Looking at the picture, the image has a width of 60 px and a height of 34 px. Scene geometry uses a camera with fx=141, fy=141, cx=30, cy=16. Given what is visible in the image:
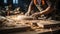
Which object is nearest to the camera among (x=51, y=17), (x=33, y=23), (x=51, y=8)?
(x=33, y=23)

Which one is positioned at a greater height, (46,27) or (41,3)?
(41,3)

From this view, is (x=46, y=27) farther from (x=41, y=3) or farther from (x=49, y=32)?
(x=41, y=3)

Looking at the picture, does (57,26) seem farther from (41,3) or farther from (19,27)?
(41,3)

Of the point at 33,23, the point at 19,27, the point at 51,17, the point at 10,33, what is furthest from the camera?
the point at 51,17

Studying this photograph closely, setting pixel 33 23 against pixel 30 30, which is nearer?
pixel 30 30

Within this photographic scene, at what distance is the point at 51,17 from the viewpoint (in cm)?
474

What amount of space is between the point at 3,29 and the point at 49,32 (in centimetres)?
108

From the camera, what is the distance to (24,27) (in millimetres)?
3461

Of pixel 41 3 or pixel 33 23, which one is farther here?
pixel 41 3

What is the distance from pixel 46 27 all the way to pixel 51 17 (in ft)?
3.96

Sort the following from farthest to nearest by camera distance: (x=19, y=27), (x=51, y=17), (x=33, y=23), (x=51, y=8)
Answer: (x=51, y=17) → (x=51, y=8) → (x=33, y=23) → (x=19, y=27)

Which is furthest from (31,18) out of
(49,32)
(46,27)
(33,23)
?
(49,32)

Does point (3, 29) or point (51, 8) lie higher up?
point (51, 8)

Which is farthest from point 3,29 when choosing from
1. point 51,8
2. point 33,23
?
point 51,8
